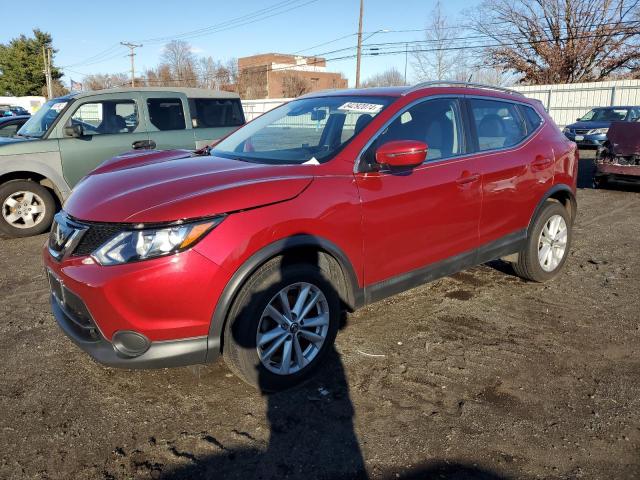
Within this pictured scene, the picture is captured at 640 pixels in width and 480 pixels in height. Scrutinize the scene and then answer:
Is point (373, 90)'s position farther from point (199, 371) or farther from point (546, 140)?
point (199, 371)

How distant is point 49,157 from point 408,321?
540cm

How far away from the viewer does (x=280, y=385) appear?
300 cm

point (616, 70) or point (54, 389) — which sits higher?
point (616, 70)

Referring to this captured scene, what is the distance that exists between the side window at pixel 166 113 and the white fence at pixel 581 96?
1491cm

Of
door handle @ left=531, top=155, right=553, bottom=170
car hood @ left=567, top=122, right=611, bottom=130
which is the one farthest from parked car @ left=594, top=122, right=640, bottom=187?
car hood @ left=567, top=122, right=611, bottom=130

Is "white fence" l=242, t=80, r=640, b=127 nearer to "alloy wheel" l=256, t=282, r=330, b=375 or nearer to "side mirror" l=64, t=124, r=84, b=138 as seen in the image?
"side mirror" l=64, t=124, r=84, b=138

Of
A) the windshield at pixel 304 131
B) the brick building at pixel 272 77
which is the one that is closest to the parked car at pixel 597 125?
the windshield at pixel 304 131

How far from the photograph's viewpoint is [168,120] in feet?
25.5

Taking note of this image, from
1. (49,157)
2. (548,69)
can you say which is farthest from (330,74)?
(49,157)

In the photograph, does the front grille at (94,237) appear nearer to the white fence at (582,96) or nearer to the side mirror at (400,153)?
the side mirror at (400,153)

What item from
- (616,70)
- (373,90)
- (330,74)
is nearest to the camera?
(373,90)

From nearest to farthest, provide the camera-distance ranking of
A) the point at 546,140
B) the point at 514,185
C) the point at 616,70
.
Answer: the point at 514,185 < the point at 546,140 < the point at 616,70

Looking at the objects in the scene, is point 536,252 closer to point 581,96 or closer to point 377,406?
point 377,406

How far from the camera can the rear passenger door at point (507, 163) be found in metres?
4.02
